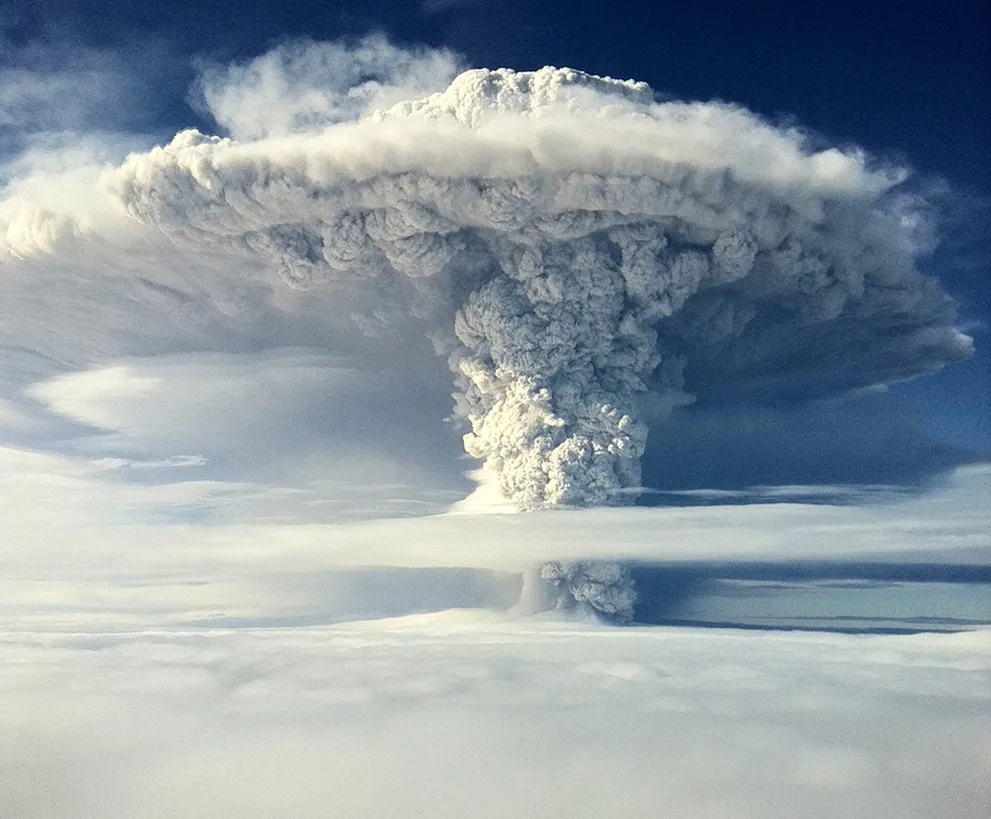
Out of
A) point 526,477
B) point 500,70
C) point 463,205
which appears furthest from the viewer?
point 526,477

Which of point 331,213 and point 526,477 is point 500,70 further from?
point 526,477

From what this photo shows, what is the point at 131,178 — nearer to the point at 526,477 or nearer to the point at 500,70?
the point at 500,70

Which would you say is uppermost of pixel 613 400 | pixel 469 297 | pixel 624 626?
pixel 469 297

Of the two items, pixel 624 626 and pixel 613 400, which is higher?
pixel 613 400

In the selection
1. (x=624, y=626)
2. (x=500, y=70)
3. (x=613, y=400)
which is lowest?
(x=624, y=626)

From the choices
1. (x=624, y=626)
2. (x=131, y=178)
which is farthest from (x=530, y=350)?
(x=131, y=178)

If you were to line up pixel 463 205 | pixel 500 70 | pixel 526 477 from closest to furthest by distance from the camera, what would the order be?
pixel 500 70, pixel 463 205, pixel 526 477

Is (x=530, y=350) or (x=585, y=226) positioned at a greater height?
(x=585, y=226)

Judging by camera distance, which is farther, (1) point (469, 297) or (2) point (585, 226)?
(1) point (469, 297)

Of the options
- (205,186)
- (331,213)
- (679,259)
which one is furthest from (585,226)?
(205,186)
